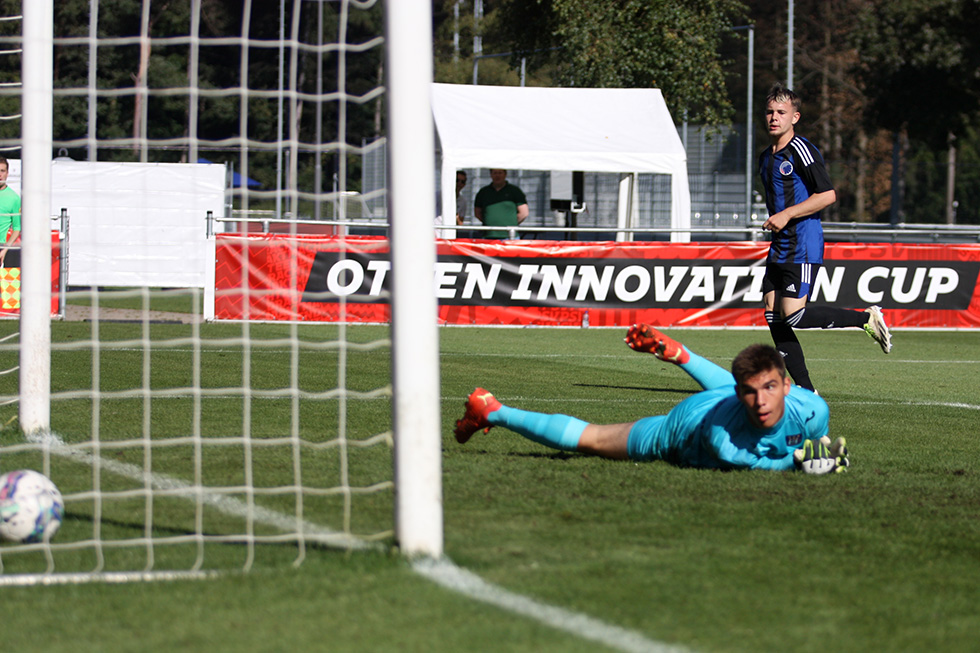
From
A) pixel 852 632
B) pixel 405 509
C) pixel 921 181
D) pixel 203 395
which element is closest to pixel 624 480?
pixel 405 509

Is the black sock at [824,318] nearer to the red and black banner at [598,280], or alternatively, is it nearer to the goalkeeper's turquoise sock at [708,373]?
the goalkeeper's turquoise sock at [708,373]

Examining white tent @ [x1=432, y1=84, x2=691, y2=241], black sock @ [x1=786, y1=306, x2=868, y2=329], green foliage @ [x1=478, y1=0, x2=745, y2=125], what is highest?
green foliage @ [x1=478, y1=0, x2=745, y2=125]

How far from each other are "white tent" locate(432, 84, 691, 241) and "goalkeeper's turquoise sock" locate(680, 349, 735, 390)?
12.7 m

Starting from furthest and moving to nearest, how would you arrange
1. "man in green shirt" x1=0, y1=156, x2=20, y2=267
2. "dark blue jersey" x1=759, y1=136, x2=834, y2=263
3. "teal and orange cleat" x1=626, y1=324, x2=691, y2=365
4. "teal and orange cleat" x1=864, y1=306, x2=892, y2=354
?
1. "man in green shirt" x1=0, y1=156, x2=20, y2=267
2. "teal and orange cleat" x1=864, y1=306, x2=892, y2=354
3. "dark blue jersey" x1=759, y1=136, x2=834, y2=263
4. "teal and orange cleat" x1=626, y1=324, x2=691, y2=365

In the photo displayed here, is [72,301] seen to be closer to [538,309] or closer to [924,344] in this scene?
[538,309]

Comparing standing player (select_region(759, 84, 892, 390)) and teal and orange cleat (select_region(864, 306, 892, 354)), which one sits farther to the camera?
teal and orange cleat (select_region(864, 306, 892, 354))

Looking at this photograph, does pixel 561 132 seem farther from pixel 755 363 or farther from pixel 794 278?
pixel 755 363

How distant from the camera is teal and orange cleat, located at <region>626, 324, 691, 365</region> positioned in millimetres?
→ 5543

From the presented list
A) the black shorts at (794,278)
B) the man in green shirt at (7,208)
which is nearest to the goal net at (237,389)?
the man in green shirt at (7,208)

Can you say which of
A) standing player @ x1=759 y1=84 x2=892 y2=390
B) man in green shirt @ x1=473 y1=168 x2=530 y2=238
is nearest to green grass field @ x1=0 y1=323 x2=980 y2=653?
standing player @ x1=759 y1=84 x2=892 y2=390

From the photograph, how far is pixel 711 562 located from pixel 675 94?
24425 millimetres

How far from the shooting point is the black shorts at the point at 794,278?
762 cm

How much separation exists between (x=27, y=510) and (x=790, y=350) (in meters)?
5.06

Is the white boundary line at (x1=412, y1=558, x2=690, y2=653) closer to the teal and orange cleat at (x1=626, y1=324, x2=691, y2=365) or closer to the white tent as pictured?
the teal and orange cleat at (x1=626, y1=324, x2=691, y2=365)
